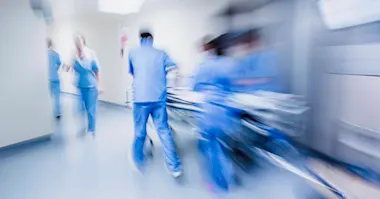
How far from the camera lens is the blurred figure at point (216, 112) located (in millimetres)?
1966

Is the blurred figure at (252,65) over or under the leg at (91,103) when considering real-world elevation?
over

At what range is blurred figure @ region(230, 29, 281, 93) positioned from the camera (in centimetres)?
220

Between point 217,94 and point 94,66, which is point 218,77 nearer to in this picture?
point 217,94

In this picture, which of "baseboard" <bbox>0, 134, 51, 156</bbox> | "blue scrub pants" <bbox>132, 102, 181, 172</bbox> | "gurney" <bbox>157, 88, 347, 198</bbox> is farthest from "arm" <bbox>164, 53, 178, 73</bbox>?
"baseboard" <bbox>0, 134, 51, 156</bbox>

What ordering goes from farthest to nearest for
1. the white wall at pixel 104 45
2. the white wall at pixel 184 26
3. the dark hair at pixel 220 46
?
1. the white wall at pixel 104 45
2. the white wall at pixel 184 26
3. the dark hair at pixel 220 46

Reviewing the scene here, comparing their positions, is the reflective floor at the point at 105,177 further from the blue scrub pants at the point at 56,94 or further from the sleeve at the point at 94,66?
the blue scrub pants at the point at 56,94

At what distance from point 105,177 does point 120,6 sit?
2669 millimetres

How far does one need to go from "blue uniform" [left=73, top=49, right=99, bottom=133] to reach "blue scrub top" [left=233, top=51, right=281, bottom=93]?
191 centimetres

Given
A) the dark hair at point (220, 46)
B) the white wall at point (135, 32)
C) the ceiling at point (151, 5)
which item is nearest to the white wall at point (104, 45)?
the white wall at point (135, 32)

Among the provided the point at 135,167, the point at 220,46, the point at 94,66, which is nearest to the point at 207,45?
the point at 220,46

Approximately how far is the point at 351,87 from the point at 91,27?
382 centimetres

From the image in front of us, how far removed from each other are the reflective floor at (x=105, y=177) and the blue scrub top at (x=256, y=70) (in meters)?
0.72

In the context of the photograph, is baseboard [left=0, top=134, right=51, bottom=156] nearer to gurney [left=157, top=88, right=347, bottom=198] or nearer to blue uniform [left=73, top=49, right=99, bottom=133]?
blue uniform [left=73, top=49, right=99, bottom=133]

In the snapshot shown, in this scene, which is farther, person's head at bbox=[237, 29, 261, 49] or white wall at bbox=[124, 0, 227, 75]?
white wall at bbox=[124, 0, 227, 75]
